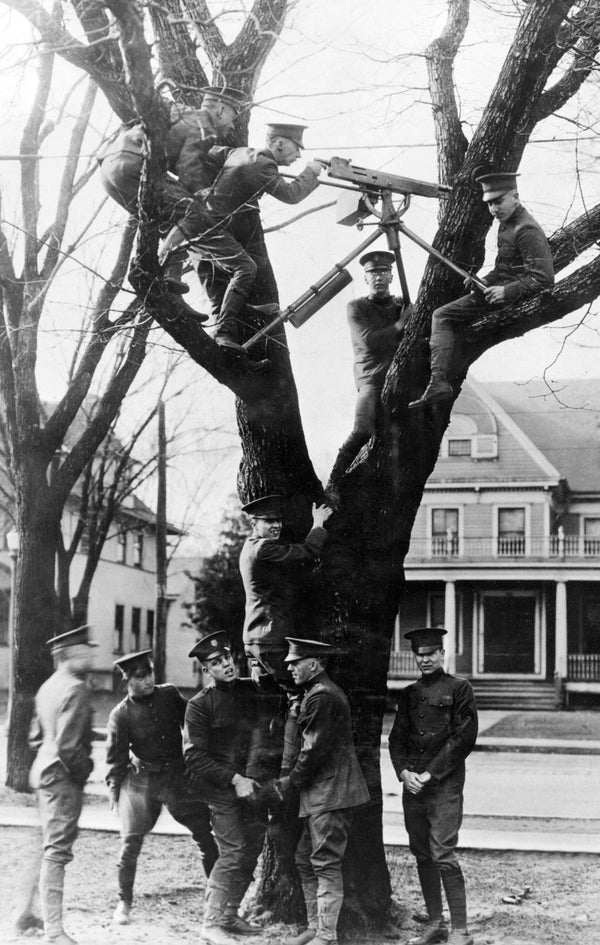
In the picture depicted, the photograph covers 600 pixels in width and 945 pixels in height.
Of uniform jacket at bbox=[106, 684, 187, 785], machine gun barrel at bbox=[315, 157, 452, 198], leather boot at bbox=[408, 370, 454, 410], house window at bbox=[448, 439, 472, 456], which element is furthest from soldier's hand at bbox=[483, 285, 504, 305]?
house window at bbox=[448, 439, 472, 456]

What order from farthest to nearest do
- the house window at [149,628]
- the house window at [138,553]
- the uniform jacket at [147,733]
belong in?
the house window at [149,628]
the house window at [138,553]
the uniform jacket at [147,733]

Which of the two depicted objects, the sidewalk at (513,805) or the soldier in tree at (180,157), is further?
the sidewalk at (513,805)

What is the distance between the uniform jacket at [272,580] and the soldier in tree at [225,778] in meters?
0.27

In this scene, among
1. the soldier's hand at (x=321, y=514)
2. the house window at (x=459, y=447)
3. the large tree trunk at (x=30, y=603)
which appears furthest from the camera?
the house window at (x=459, y=447)

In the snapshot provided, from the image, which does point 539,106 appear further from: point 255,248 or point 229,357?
point 229,357

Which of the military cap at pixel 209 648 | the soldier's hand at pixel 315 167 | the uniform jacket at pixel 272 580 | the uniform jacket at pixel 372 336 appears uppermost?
the soldier's hand at pixel 315 167

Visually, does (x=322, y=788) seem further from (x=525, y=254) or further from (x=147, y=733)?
(x=525, y=254)

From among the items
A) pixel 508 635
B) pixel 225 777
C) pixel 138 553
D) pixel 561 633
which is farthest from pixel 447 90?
pixel 138 553

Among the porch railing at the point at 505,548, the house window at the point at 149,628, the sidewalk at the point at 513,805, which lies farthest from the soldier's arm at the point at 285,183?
the house window at the point at 149,628

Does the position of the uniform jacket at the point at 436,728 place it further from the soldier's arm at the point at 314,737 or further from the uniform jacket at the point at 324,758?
the soldier's arm at the point at 314,737

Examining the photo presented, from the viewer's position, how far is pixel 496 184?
658 cm

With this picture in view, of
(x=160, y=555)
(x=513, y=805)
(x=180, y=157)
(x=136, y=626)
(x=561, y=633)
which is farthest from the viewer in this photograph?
(x=136, y=626)

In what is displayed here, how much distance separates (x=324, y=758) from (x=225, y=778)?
0.68 m

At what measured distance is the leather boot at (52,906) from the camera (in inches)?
224
